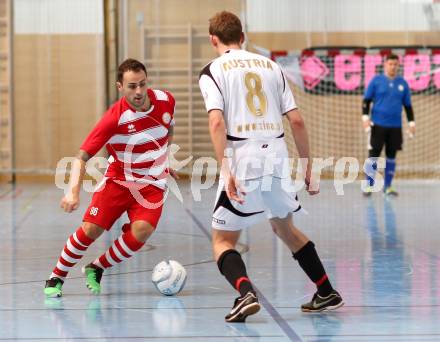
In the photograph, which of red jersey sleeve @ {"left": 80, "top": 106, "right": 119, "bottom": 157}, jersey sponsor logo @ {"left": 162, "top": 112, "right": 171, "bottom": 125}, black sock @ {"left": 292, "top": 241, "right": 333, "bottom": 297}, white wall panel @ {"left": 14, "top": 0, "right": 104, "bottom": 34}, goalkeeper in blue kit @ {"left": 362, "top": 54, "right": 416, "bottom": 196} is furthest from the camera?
white wall panel @ {"left": 14, "top": 0, "right": 104, "bottom": 34}

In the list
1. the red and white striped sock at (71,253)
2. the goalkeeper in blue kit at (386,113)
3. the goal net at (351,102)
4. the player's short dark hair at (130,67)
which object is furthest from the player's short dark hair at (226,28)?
the goal net at (351,102)

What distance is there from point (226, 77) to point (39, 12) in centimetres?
1398

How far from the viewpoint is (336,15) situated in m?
17.8

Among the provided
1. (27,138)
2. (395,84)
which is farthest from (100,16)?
(395,84)

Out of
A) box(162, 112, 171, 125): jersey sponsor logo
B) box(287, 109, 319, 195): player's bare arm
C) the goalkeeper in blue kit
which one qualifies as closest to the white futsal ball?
box(162, 112, 171, 125): jersey sponsor logo

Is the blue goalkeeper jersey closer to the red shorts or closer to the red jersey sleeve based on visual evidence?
the red shorts

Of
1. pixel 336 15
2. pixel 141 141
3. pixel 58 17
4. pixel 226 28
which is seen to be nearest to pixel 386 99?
pixel 336 15

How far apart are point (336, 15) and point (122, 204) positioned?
479 inches

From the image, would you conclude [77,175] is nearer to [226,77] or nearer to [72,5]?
[226,77]

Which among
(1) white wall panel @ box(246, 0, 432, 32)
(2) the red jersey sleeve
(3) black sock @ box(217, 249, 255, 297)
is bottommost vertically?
(3) black sock @ box(217, 249, 255, 297)

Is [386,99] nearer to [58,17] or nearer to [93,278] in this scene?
[58,17]

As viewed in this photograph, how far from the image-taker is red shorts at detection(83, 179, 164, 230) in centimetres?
624

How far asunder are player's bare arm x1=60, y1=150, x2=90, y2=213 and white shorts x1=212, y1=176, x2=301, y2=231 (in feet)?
2.78

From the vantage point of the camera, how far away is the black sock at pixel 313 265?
5426mm
